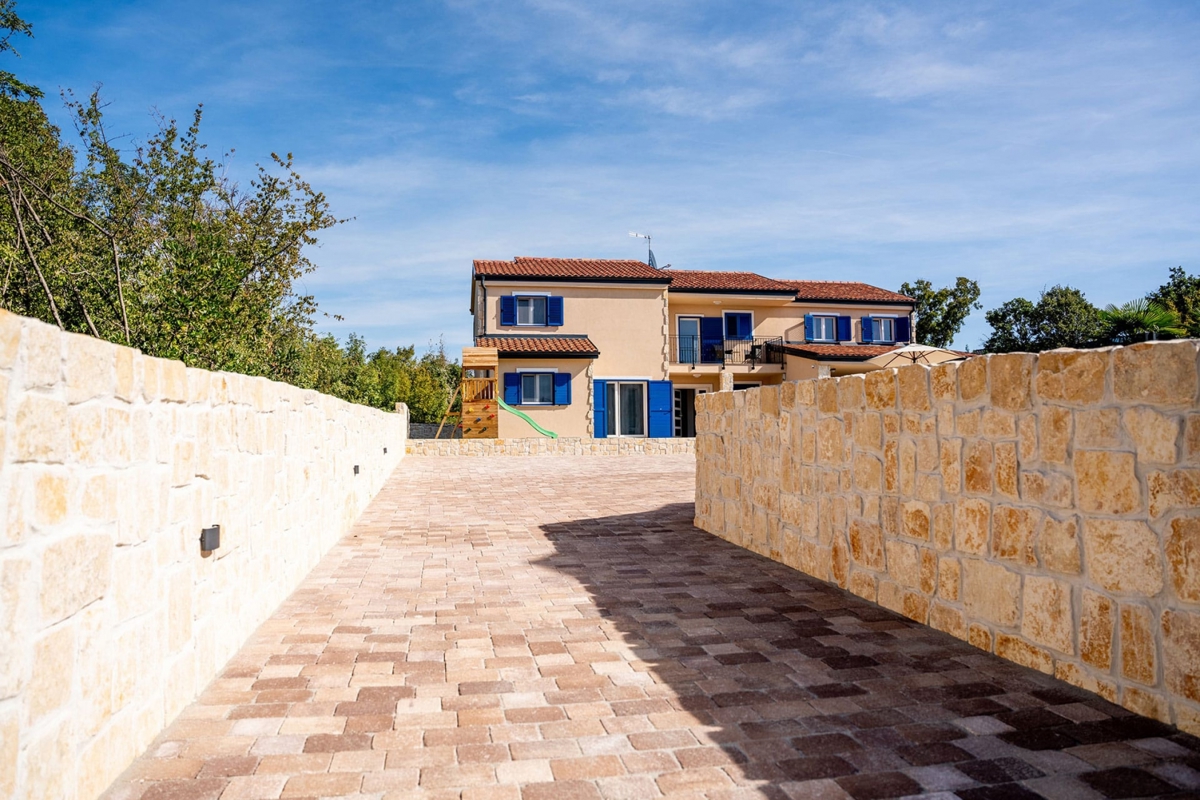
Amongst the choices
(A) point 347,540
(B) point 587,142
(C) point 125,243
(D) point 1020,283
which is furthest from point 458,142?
(D) point 1020,283

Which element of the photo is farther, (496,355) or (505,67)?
(496,355)

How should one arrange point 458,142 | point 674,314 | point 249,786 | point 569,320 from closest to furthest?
1. point 249,786
2. point 458,142
3. point 569,320
4. point 674,314

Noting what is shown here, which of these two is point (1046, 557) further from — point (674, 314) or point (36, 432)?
point (674, 314)

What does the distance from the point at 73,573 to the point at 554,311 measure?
24.8 metres

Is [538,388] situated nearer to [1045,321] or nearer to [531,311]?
[531,311]

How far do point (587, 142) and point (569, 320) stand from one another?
36.2 ft

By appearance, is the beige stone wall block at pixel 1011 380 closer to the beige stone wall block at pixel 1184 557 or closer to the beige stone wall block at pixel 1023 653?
the beige stone wall block at pixel 1184 557

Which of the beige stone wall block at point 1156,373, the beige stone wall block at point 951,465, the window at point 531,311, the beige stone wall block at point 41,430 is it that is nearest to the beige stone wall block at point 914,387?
the beige stone wall block at point 951,465

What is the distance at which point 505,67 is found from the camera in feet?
44.7

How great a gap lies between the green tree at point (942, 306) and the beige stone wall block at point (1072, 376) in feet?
118

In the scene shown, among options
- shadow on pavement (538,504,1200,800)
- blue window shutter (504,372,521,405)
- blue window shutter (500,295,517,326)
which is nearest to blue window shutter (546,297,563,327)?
Result: blue window shutter (500,295,517,326)

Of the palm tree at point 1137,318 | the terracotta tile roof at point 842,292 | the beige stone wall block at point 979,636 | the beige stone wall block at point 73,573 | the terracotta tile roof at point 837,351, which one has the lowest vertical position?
the beige stone wall block at point 979,636

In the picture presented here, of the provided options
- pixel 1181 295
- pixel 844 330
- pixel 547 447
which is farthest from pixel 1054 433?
pixel 1181 295

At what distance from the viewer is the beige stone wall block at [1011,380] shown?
3.69 meters
